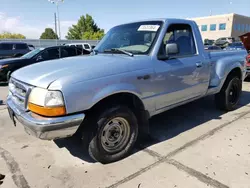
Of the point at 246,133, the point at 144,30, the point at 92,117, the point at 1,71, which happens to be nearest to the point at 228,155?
the point at 246,133

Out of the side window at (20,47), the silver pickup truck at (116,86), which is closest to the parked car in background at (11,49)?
the side window at (20,47)

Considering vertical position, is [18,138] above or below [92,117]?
below

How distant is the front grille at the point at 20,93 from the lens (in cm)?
257

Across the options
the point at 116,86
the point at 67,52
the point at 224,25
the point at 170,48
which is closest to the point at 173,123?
the point at 170,48

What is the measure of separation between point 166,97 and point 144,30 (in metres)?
1.13

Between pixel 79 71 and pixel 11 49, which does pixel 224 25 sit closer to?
pixel 11 49

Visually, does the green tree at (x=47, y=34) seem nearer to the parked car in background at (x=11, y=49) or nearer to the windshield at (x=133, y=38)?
the parked car in background at (x=11, y=49)

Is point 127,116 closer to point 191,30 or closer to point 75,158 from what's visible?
point 75,158

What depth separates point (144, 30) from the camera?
137 inches

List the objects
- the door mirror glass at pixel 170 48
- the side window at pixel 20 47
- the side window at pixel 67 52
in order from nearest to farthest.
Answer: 1. the door mirror glass at pixel 170 48
2. the side window at pixel 67 52
3. the side window at pixel 20 47

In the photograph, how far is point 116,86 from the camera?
270 centimetres

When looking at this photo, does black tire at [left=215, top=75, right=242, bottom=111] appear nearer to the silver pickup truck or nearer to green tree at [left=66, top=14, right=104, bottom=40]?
the silver pickup truck

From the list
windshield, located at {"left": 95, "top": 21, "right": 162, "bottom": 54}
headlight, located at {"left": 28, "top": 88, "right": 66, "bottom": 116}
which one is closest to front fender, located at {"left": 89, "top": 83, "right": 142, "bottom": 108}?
headlight, located at {"left": 28, "top": 88, "right": 66, "bottom": 116}

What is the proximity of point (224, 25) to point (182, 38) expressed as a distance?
5475 cm
